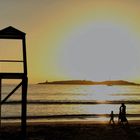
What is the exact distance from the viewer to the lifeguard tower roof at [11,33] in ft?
66.3

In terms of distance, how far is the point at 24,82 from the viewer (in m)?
20.6

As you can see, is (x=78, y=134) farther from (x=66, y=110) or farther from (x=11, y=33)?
(x=66, y=110)

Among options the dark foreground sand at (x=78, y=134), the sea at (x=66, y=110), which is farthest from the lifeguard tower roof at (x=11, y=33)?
the sea at (x=66, y=110)

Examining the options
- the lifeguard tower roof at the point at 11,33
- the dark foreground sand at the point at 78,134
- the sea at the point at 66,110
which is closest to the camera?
the lifeguard tower roof at the point at 11,33

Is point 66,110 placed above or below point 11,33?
below

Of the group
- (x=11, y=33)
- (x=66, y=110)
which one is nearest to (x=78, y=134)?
(x=11, y=33)

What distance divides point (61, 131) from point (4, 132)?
3390 mm

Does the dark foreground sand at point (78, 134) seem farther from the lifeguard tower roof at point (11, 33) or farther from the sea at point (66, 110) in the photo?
the sea at point (66, 110)

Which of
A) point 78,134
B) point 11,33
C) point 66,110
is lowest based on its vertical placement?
point 66,110

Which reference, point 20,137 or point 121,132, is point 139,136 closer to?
point 121,132

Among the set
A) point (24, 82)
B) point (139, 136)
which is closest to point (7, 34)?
point (24, 82)

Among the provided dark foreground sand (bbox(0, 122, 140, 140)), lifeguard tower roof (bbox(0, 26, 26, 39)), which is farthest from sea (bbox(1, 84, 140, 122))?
lifeguard tower roof (bbox(0, 26, 26, 39))

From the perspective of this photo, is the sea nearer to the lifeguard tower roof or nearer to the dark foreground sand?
the dark foreground sand

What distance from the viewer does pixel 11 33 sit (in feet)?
66.4
